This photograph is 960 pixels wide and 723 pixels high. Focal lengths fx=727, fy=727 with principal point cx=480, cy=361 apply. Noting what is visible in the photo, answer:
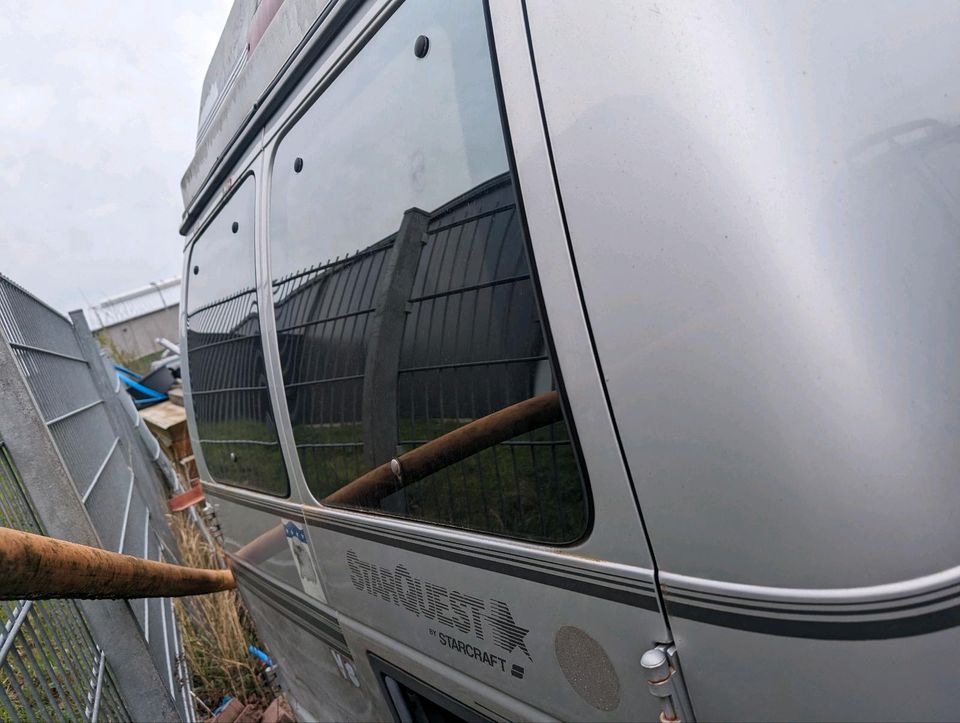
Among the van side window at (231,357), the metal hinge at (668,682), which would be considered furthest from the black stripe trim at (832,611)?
the van side window at (231,357)

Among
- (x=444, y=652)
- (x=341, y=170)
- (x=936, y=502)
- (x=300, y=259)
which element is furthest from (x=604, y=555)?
(x=300, y=259)

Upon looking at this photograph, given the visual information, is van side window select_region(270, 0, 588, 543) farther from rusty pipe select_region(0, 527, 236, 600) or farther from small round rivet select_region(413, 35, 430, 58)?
rusty pipe select_region(0, 527, 236, 600)

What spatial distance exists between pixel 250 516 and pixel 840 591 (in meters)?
2.59

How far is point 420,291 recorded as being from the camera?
1.63 metres

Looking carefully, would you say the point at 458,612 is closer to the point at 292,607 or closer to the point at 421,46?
the point at 421,46

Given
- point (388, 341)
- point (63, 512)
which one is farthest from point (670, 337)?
point (63, 512)

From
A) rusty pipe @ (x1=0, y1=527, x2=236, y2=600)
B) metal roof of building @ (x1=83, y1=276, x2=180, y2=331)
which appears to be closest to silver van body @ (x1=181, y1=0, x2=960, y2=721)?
rusty pipe @ (x1=0, y1=527, x2=236, y2=600)

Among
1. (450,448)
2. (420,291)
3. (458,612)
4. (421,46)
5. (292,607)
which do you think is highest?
(421,46)

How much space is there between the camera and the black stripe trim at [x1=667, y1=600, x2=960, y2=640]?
2.96 ft

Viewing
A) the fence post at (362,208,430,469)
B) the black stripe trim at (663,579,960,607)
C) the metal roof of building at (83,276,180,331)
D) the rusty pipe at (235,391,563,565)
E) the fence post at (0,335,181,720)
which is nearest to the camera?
the black stripe trim at (663,579,960,607)

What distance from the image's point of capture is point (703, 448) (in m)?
1.04

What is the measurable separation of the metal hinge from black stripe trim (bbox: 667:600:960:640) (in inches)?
3.2

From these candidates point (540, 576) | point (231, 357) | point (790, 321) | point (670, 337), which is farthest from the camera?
point (231, 357)

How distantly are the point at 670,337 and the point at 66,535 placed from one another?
2517 millimetres
